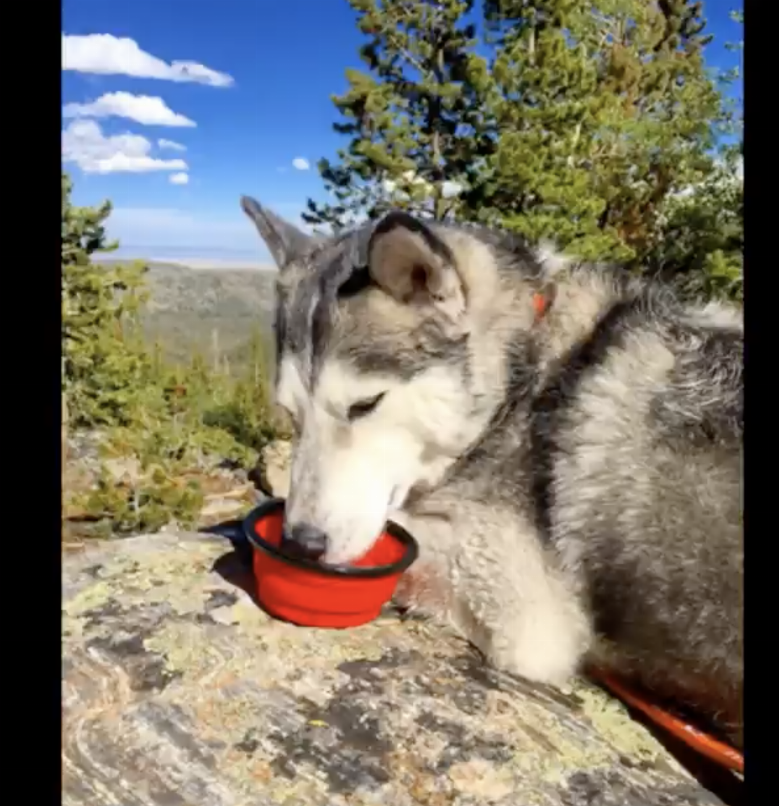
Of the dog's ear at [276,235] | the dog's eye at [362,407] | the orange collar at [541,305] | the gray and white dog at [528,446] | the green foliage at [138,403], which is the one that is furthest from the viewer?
the green foliage at [138,403]

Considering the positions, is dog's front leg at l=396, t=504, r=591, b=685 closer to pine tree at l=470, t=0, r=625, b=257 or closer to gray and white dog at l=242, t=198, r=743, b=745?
gray and white dog at l=242, t=198, r=743, b=745

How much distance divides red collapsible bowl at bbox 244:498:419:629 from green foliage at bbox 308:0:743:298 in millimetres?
735

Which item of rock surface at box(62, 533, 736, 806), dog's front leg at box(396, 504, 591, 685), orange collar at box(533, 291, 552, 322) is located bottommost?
rock surface at box(62, 533, 736, 806)

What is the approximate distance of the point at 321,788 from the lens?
4.05 ft

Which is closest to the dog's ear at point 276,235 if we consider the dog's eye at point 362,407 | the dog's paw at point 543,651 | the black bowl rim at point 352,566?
the dog's eye at point 362,407

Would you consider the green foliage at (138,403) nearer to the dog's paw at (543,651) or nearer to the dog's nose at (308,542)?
the dog's nose at (308,542)

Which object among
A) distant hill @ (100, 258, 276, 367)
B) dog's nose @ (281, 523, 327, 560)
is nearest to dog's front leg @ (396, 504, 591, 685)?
dog's nose @ (281, 523, 327, 560)

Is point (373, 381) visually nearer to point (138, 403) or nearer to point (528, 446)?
point (528, 446)

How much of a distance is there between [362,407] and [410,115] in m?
0.79

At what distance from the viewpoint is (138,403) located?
2785 millimetres

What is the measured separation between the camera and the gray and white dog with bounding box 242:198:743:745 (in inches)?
54.2

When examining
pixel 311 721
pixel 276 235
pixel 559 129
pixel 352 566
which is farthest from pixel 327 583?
pixel 559 129

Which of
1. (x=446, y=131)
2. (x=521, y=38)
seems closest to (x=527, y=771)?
(x=446, y=131)

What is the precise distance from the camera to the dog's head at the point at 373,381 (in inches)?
58.4
